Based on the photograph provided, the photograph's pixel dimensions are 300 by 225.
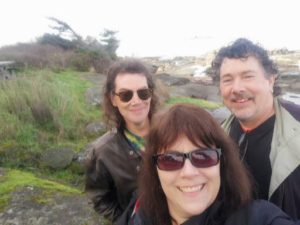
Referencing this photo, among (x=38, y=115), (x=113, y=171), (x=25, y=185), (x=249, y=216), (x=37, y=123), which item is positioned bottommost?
(x=25, y=185)

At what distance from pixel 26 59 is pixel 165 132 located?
12355 mm

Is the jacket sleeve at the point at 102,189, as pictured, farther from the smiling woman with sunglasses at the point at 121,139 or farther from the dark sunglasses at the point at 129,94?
the dark sunglasses at the point at 129,94

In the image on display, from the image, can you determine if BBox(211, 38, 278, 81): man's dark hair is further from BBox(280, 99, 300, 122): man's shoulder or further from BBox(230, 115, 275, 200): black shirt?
BBox(230, 115, 275, 200): black shirt

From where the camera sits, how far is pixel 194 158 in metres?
1.89

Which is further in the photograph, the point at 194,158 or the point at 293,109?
the point at 293,109

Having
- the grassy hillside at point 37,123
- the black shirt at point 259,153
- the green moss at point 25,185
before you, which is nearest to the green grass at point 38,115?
the grassy hillside at point 37,123

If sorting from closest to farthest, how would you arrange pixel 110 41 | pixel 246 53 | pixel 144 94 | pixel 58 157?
pixel 246 53, pixel 144 94, pixel 58 157, pixel 110 41

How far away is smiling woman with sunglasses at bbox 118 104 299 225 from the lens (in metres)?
1.88

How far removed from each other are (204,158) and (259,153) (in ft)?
2.45

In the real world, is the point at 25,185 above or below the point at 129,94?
below

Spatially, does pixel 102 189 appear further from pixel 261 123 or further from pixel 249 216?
pixel 249 216

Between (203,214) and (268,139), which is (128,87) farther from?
(203,214)

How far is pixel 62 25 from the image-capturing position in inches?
728

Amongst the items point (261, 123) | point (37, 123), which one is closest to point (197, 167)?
point (261, 123)
